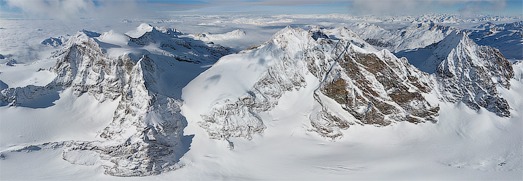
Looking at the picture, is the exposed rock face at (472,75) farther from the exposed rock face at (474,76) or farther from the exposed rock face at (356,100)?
the exposed rock face at (356,100)

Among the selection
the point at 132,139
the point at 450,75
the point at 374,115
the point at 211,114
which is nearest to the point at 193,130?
the point at 211,114

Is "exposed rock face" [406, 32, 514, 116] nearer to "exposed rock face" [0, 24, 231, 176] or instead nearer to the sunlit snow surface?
the sunlit snow surface

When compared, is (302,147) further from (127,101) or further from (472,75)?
(472,75)

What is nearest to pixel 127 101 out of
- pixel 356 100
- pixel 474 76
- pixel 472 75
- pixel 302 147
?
pixel 302 147

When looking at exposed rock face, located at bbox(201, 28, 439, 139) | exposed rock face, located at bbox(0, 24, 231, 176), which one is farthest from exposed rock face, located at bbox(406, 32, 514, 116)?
exposed rock face, located at bbox(0, 24, 231, 176)

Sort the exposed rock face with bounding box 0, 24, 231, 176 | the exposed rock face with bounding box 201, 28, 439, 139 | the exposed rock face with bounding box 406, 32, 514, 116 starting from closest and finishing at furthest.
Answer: the exposed rock face with bounding box 0, 24, 231, 176
the exposed rock face with bounding box 201, 28, 439, 139
the exposed rock face with bounding box 406, 32, 514, 116

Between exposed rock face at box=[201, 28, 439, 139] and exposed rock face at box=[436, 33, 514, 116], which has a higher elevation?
exposed rock face at box=[436, 33, 514, 116]

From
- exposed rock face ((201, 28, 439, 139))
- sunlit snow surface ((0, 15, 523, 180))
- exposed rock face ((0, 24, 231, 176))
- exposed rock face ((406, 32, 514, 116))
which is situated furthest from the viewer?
exposed rock face ((406, 32, 514, 116))
